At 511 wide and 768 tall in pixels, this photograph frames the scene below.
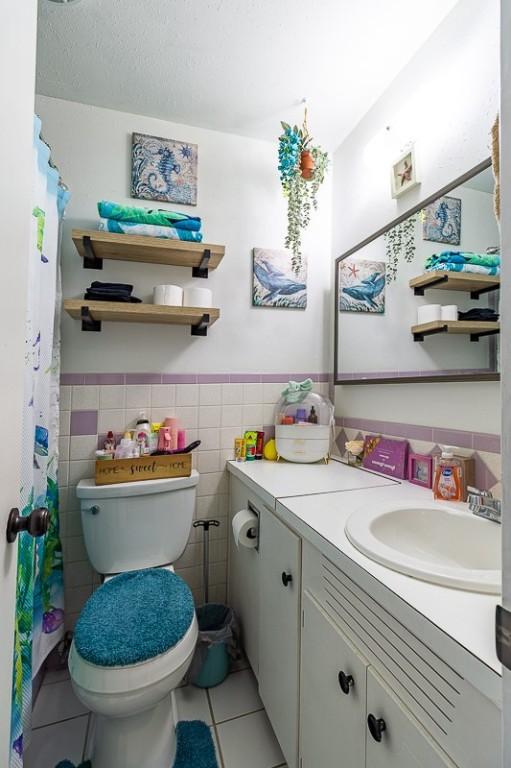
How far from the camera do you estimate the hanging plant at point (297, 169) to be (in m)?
1.59

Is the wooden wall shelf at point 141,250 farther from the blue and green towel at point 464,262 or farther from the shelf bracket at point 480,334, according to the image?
the shelf bracket at point 480,334

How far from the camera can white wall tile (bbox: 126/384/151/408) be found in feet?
5.18

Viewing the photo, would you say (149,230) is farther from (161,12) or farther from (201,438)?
(201,438)

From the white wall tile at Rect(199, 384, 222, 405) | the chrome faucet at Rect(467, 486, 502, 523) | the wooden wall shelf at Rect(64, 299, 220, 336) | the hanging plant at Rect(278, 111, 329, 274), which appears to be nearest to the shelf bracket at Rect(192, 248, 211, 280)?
the wooden wall shelf at Rect(64, 299, 220, 336)

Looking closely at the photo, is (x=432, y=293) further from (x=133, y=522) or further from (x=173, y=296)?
(x=133, y=522)

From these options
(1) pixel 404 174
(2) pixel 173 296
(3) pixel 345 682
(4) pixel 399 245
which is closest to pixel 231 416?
(2) pixel 173 296

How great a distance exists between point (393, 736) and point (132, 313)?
1399 millimetres

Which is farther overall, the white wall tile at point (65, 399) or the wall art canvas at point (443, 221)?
the white wall tile at point (65, 399)

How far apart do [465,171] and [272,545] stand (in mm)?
1340

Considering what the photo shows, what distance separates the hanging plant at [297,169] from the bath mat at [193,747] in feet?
6.17

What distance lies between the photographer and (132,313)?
1.41m

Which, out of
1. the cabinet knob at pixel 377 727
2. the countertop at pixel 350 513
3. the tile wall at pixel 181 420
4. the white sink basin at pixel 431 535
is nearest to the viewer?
the countertop at pixel 350 513

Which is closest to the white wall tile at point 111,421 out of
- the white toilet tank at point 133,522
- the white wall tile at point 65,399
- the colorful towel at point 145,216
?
the white wall tile at point 65,399

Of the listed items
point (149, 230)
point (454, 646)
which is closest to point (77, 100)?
point (149, 230)
